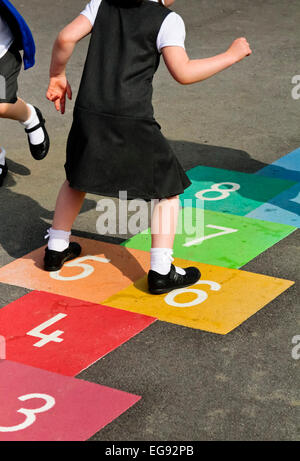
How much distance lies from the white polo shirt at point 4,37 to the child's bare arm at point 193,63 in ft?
5.69

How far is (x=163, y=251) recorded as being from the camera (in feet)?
14.8

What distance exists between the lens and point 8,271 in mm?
4867

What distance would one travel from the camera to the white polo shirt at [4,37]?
5.63m

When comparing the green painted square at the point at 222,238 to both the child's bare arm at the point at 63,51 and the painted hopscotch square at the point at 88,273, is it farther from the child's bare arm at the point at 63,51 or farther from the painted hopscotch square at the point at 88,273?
the child's bare arm at the point at 63,51

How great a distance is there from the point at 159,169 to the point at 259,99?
4.00m

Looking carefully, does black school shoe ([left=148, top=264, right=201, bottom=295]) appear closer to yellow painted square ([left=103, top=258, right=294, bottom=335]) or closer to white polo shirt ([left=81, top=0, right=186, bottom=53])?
yellow painted square ([left=103, top=258, right=294, bottom=335])

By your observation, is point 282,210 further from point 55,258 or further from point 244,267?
point 55,258

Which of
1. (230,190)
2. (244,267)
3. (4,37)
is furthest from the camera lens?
(230,190)

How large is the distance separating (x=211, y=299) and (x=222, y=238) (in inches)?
33.1

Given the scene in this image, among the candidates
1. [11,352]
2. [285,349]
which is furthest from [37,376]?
[285,349]

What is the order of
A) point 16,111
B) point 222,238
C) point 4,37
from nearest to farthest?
point 222,238 < point 4,37 < point 16,111

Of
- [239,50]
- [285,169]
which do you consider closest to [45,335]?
[239,50]

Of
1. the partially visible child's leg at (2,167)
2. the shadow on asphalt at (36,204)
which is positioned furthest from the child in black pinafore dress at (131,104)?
the partially visible child's leg at (2,167)

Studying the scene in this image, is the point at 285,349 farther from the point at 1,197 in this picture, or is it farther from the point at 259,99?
the point at 259,99
